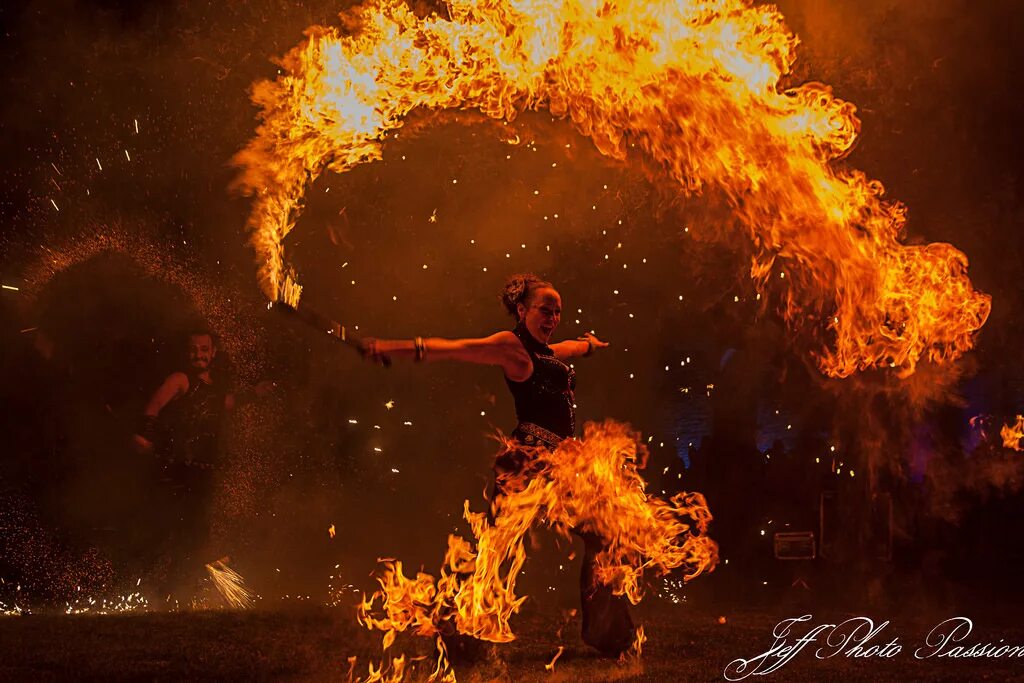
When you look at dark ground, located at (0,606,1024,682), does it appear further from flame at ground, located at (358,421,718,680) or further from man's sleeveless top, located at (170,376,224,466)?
man's sleeveless top, located at (170,376,224,466)

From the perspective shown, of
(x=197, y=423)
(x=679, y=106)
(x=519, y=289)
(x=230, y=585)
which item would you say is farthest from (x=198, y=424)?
(x=679, y=106)

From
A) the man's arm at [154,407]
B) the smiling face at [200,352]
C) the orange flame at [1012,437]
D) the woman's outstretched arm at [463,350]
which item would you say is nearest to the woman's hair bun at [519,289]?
the woman's outstretched arm at [463,350]

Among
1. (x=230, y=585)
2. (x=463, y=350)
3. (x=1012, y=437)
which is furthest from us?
(x=1012, y=437)

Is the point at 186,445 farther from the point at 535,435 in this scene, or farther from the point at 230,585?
the point at 535,435

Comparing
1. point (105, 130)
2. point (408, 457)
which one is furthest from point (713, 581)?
point (105, 130)

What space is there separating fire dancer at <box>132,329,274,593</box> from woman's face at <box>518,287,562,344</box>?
11.7 ft

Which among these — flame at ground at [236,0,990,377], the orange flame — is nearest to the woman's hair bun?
flame at ground at [236,0,990,377]

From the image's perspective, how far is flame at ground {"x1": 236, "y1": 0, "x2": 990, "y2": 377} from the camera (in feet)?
19.4

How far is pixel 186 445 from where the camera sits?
7.69m

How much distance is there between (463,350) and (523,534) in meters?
0.90

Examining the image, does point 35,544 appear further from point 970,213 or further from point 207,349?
point 970,213

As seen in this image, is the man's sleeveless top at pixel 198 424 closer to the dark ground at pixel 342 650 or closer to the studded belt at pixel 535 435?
the dark ground at pixel 342 650

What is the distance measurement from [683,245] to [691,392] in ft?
7.95

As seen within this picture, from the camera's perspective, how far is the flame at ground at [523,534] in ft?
14.7
